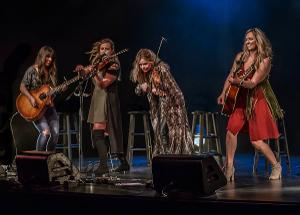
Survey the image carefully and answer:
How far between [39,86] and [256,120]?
9.16 ft

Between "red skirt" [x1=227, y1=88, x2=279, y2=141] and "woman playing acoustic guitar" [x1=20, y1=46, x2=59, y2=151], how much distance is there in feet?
7.68

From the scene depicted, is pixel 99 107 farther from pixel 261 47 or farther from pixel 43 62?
pixel 261 47

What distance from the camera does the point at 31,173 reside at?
16.6 ft

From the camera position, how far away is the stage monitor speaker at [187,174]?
4.09 m

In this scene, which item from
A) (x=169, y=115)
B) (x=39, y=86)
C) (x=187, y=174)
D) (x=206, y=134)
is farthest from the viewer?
(x=206, y=134)

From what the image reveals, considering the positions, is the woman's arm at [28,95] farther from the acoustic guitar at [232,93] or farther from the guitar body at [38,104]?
the acoustic guitar at [232,93]

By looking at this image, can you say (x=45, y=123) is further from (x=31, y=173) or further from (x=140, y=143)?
(x=140, y=143)

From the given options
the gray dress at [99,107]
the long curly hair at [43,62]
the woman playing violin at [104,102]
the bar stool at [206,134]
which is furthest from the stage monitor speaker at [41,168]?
the bar stool at [206,134]

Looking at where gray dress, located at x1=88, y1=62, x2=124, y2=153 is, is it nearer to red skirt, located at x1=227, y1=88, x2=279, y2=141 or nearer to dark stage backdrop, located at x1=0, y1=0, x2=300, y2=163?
red skirt, located at x1=227, y1=88, x2=279, y2=141

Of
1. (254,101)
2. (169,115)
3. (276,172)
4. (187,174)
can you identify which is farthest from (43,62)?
(187,174)

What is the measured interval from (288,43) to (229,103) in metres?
3.97

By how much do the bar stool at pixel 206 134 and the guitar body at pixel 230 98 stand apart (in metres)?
1.44

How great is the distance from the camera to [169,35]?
962 cm

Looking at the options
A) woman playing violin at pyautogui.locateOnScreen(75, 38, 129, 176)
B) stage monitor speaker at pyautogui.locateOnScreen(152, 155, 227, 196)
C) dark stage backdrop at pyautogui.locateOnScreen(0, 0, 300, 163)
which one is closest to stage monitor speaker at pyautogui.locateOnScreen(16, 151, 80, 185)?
stage monitor speaker at pyautogui.locateOnScreen(152, 155, 227, 196)
